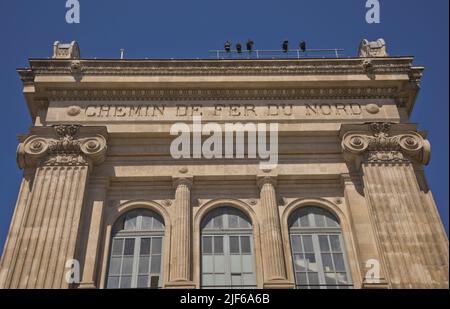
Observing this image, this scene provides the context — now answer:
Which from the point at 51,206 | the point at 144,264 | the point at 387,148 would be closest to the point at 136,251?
the point at 144,264

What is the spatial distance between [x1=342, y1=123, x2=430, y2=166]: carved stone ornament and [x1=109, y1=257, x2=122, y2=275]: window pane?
779 centimetres

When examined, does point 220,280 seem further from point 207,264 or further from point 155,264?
point 155,264

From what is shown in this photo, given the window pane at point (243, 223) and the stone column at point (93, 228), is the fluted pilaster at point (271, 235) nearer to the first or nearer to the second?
Answer: the window pane at point (243, 223)

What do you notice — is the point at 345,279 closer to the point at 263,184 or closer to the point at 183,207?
the point at 263,184

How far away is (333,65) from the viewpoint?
21.2m

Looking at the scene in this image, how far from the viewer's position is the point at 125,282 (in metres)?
17.1

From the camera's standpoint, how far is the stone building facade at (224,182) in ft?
55.6

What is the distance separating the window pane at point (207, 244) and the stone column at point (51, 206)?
3.71 meters

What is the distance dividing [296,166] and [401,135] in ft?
11.5

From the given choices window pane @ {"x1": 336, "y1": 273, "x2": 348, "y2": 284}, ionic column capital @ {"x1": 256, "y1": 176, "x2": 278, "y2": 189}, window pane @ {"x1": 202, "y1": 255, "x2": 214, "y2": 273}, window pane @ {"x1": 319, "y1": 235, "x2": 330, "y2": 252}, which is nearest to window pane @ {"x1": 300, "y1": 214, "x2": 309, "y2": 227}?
window pane @ {"x1": 319, "y1": 235, "x2": 330, "y2": 252}

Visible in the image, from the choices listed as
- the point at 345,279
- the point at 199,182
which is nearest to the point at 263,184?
the point at 199,182

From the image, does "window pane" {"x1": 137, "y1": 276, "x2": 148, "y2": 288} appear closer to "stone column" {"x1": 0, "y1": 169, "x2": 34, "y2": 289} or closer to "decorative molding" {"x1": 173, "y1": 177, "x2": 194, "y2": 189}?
"decorative molding" {"x1": 173, "y1": 177, "x2": 194, "y2": 189}

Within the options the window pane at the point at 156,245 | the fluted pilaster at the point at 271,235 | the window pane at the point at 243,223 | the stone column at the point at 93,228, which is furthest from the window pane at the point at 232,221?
the stone column at the point at 93,228

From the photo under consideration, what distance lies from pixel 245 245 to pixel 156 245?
2645 mm
